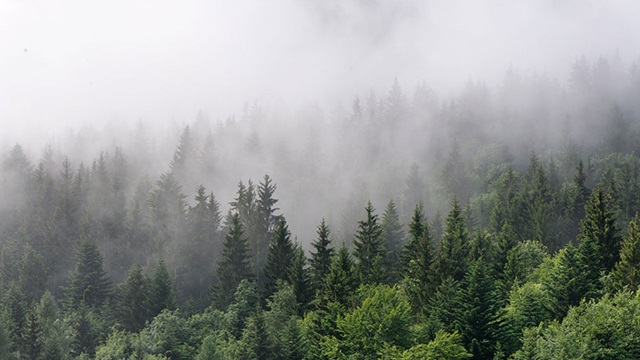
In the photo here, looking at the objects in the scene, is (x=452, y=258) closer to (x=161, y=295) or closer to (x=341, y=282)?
(x=341, y=282)

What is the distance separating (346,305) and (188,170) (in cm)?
11752

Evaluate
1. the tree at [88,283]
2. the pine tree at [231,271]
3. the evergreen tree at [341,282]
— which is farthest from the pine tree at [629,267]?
the tree at [88,283]

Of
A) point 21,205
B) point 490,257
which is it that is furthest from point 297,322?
point 21,205

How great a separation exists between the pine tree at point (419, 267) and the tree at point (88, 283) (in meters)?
53.0

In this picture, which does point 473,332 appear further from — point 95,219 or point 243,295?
point 95,219

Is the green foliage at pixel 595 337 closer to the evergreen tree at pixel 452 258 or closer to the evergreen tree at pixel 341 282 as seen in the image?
the evergreen tree at pixel 452 258

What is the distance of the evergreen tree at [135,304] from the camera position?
327ft

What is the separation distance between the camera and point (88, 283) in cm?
11731

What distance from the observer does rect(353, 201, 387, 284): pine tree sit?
278ft

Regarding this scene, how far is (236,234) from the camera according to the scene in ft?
355

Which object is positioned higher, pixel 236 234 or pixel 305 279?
pixel 236 234

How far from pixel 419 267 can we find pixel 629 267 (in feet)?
72.0

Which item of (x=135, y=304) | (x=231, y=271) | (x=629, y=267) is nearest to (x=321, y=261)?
(x=231, y=271)

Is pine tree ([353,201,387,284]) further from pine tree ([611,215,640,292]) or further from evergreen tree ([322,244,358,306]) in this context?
pine tree ([611,215,640,292])
